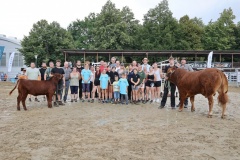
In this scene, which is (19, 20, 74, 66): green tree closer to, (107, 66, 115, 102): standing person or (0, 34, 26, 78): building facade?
(0, 34, 26, 78): building facade

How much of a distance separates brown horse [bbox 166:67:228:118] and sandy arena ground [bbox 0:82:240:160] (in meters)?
0.61

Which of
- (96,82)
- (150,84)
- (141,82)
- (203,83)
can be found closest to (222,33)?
(150,84)

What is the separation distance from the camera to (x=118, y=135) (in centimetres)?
542

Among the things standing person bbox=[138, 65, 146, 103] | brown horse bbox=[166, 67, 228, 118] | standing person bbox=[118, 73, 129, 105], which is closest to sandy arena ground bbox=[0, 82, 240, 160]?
brown horse bbox=[166, 67, 228, 118]

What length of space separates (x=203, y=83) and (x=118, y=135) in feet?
11.8

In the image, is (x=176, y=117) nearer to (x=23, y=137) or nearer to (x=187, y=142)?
(x=187, y=142)

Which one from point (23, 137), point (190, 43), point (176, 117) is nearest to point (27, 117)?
point (23, 137)

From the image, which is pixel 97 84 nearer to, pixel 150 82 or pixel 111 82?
pixel 111 82

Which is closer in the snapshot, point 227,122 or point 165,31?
point 227,122

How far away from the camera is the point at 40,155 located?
419 centimetres

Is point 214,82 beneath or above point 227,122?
above

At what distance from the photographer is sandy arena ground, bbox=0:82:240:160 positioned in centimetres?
425

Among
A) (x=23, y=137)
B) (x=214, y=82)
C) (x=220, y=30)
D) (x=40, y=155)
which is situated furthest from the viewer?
(x=220, y=30)

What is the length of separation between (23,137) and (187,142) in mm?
3377
